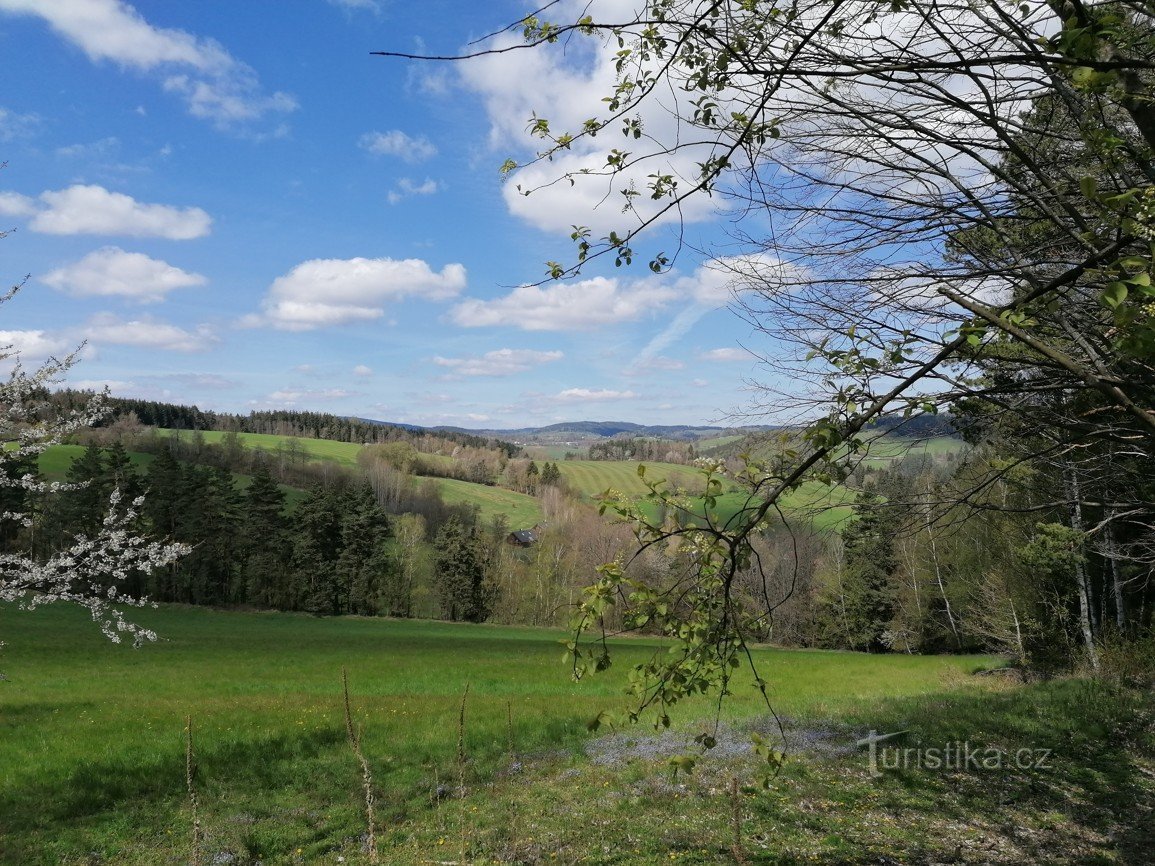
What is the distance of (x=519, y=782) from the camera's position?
10.4m

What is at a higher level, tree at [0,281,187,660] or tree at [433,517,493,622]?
tree at [0,281,187,660]

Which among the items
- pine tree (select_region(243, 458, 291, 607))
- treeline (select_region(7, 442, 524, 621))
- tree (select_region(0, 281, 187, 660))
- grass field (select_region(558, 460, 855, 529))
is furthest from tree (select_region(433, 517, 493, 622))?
grass field (select_region(558, 460, 855, 529))

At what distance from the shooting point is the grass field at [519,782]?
7.40 m

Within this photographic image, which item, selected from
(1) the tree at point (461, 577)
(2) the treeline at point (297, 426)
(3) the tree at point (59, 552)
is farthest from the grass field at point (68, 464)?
(3) the tree at point (59, 552)

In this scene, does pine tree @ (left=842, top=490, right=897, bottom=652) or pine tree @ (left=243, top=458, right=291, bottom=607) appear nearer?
pine tree @ (left=842, top=490, right=897, bottom=652)

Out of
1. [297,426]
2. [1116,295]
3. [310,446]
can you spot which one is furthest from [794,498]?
[297,426]

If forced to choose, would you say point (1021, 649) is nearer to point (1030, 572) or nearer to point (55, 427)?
point (1030, 572)

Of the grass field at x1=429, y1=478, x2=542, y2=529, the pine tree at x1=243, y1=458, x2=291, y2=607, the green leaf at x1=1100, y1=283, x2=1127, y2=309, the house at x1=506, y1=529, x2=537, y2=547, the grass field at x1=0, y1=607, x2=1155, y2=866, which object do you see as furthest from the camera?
the grass field at x1=429, y1=478, x2=542, y2=529

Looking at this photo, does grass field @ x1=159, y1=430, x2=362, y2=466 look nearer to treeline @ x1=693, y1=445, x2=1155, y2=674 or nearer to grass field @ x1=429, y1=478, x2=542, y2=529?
grass field @ x1=429, y1=478, x2=542, y2=529

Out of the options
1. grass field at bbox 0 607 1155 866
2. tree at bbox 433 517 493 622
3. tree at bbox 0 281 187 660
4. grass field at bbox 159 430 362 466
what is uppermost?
grass field at bbox 159 430 362 466

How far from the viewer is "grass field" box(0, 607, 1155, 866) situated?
7402mm

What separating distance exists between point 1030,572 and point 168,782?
27391 mm

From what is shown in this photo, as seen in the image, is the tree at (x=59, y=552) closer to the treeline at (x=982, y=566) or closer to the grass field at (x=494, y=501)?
the treeline at (x=982, y=566)

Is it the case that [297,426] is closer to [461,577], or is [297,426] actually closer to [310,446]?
[310,446]
